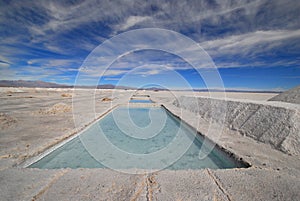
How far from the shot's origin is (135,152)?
19.4ft

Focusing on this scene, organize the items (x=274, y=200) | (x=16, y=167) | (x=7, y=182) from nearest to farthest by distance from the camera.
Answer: (x=274, y=200) < (x=7, y=182) < (x=16, y=167)

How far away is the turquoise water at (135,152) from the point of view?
472 cm

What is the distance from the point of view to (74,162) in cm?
488

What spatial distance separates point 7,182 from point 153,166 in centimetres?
332

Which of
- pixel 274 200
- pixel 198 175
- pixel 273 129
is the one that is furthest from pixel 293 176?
pixel 273 129

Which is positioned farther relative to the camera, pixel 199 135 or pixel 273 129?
pixel 199 135

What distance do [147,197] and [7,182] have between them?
2744mm

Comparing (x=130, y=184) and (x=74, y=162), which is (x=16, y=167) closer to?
(x=74, y=162)

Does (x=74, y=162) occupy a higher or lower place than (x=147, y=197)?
lower

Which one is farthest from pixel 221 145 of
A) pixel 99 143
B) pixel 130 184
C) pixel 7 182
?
pixel 7 182

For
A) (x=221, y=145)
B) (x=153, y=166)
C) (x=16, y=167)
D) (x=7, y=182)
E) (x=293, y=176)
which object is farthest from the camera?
(x=221, y=145)

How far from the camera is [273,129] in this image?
5570 millimetres

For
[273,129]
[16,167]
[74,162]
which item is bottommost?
[74,162]

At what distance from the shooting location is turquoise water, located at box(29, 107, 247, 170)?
472 cm
